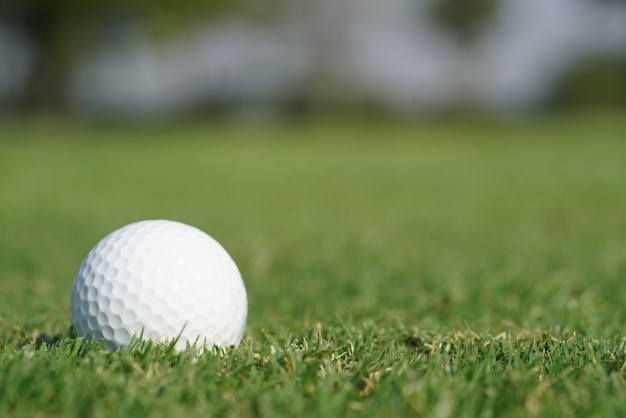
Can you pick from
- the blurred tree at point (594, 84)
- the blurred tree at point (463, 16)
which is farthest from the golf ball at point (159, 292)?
the blurred tree at point (463, 16)

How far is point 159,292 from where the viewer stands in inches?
89.7

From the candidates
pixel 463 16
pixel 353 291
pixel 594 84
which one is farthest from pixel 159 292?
pixel 463 16

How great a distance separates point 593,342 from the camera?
2.28 meters

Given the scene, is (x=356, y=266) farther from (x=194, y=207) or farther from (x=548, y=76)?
(x=548, y=76)


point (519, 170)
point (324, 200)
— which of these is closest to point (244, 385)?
point (324, 200)

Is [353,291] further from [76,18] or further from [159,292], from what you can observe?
[76,18]

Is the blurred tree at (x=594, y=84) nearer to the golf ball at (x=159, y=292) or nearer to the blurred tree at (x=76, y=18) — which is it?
the blurred tree at (x=76, y=18)

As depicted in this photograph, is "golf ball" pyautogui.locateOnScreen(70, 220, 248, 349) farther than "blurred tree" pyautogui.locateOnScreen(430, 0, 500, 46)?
No

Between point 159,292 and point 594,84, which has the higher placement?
point 159,292

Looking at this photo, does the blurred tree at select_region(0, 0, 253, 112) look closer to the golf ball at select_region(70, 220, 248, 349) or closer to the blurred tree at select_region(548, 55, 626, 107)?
the blurred tree at select_region(548, 55, 626, 107)

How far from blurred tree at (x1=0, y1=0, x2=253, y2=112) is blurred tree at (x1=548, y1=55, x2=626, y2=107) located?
18.6 m

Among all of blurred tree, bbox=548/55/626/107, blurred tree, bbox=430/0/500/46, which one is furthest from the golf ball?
blurred tree, bbox=430/0/500/46

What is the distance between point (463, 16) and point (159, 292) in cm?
3955

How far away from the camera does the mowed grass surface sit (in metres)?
1.72
